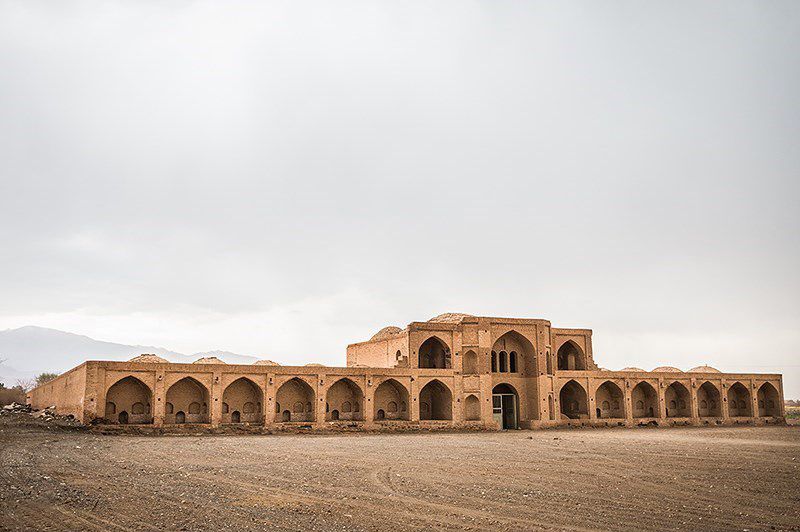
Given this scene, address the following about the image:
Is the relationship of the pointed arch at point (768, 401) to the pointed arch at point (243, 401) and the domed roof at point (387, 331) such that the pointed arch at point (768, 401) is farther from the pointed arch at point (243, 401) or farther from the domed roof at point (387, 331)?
the pointed arch at point (243, 401)

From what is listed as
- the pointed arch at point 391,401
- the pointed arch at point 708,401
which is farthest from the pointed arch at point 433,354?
the pointed arch at point 708,401

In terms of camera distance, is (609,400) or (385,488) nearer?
(385,488)

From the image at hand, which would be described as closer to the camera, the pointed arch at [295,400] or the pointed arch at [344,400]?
the pointed arch at [295,400]

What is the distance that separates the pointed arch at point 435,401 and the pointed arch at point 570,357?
1091 centimetres

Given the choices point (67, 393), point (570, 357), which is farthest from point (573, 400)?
point (67, 393)

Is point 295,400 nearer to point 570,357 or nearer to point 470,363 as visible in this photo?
point 470,363

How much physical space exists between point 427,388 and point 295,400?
858 centimetres

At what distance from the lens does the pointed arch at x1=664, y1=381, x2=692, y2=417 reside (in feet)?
159

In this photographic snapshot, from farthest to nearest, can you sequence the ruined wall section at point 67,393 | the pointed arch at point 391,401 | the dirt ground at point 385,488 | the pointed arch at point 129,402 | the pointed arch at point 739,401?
1. the pointed arch at point 739,401
2. the pointed arch at point 391,401
3. the pointed arch at point 129,402
4. the ruined wall section at point 67,393
5. the dirt ground at point 385,488

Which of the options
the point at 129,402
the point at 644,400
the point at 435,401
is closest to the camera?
the point at 129,402

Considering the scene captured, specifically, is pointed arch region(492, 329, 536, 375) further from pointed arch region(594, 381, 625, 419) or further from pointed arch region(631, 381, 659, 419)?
pointed arch region(631, 381, 659, 419)

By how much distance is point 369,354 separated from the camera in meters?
A: 45.2

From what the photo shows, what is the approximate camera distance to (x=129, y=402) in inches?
1282

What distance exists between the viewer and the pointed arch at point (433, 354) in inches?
1645
